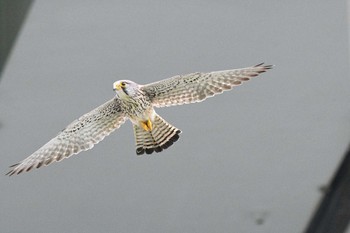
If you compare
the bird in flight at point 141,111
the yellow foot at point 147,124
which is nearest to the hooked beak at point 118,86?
the bird in flight at point 141,111

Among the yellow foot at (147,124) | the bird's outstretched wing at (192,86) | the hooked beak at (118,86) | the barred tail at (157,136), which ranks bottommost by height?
the barred tail at (157,136)

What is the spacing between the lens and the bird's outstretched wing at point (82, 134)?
393 centimetres

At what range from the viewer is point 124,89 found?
12.8ft

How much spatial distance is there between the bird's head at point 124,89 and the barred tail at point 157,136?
0.40 ft

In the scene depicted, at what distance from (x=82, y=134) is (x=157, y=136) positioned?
0.26 m

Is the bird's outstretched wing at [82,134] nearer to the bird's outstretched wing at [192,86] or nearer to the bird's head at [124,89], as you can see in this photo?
the bird's head at [124,89]

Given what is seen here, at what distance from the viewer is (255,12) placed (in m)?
4.25

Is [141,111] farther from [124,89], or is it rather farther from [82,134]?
[82,134]

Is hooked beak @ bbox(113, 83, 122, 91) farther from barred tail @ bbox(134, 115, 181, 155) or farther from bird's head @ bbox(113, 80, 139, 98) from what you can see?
barred tail @ bbox(134, 115, 181, 155)

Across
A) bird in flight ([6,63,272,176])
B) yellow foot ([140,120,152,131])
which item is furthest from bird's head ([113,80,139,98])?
yellow foot ([140,120,152,131])

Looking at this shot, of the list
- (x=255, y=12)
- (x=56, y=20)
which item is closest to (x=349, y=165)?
(x=255, y=12)

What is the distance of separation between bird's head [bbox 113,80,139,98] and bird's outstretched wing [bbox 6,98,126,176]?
36 millimetres

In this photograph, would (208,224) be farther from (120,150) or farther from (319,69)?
(319,69)

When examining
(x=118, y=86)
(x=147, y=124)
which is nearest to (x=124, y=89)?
(x=118, y=86)
